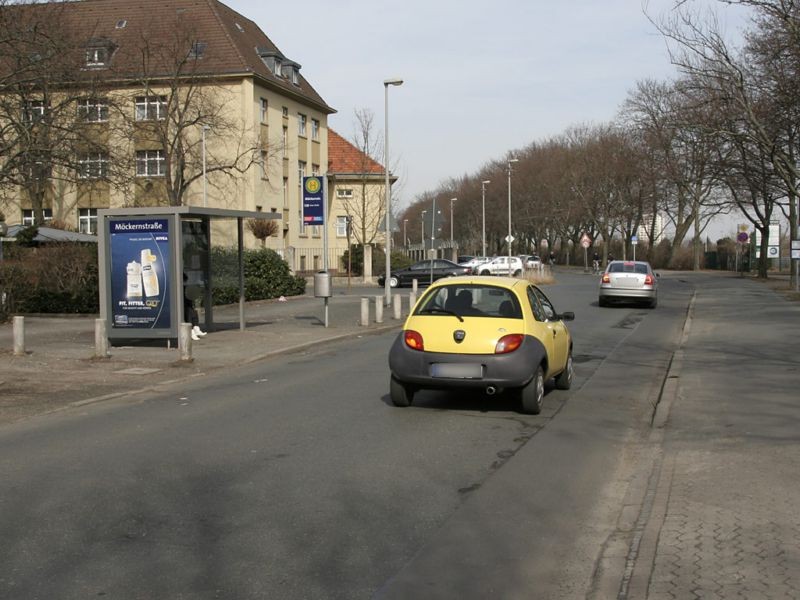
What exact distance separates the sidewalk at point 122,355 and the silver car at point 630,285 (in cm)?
727

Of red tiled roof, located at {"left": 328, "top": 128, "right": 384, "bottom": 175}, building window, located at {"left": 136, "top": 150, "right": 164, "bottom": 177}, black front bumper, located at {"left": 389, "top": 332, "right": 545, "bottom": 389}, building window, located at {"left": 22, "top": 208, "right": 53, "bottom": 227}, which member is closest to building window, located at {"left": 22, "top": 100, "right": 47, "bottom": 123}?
black front bumper, located at {"left": 389, "top": 332, "right": 545, "bottom": 389}

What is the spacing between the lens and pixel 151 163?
156 feet

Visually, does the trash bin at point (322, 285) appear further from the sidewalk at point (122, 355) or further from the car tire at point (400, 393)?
the car tire at point (400, 393)

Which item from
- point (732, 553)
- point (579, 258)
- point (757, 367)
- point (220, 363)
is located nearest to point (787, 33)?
point (757, 367)

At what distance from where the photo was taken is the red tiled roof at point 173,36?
142 ft

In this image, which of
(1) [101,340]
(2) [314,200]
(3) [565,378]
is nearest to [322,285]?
(2) [314,200]

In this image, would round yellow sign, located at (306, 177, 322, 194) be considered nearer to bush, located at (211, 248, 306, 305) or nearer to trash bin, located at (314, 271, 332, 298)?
trash bin, located at (314, 271, 332, 298)

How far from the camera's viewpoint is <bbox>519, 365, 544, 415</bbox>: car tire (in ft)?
30.6

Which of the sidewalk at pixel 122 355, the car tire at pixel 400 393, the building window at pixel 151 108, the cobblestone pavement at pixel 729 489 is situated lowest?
the sidewalk at pixel 122 355

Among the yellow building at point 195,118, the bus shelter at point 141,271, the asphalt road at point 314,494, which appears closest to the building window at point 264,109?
the yellow building at point 195,118

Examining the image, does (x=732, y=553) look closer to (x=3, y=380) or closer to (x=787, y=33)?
(x=3, y=380)

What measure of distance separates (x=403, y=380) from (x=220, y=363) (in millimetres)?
5891

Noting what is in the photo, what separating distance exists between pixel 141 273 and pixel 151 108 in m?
30.5

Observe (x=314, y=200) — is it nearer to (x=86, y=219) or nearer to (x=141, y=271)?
(x=141, y=271)
